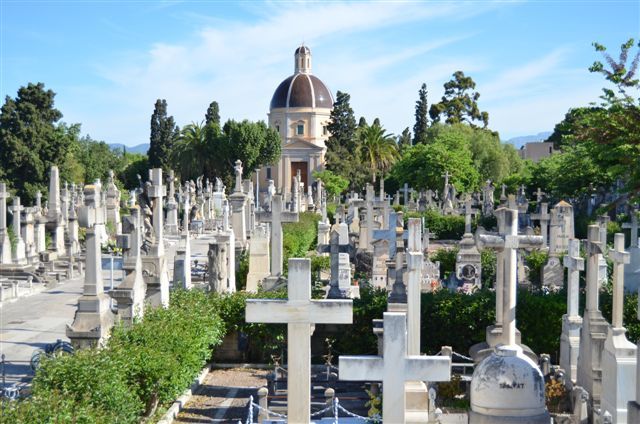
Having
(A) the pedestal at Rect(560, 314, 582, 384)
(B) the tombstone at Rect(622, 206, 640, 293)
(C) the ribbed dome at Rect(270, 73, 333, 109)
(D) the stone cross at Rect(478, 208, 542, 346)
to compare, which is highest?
(C) the ribbed dome at Rect(270, 73, 333, 109)

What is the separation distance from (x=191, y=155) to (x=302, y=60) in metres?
32.8

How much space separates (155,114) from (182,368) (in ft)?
212

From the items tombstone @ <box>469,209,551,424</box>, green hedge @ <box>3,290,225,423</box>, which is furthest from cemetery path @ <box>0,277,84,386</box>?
tombstone @ <box>469,209,551,424</box>

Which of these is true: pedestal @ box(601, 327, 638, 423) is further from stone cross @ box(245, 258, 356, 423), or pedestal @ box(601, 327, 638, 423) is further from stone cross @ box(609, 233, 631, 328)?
stone cross @ box(245, 258, 356, 423)

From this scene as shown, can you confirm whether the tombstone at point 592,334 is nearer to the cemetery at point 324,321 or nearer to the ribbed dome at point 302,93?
the cemetery at point 324,321

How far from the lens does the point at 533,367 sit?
256 inches

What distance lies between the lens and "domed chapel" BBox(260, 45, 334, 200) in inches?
3526

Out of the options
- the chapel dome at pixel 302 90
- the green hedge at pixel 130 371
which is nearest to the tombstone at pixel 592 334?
the green hedge at pixel 130 371

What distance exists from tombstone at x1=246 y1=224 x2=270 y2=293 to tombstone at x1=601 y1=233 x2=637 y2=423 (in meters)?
10.3

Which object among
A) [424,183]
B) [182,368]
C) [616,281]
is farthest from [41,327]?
[424,183]

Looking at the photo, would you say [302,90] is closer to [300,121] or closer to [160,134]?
[300,121]

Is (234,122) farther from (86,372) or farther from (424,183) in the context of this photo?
(86,372)

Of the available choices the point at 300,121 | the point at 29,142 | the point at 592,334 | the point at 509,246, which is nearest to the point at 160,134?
the point at 29,142

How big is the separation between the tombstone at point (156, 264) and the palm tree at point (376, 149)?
2346 inches
